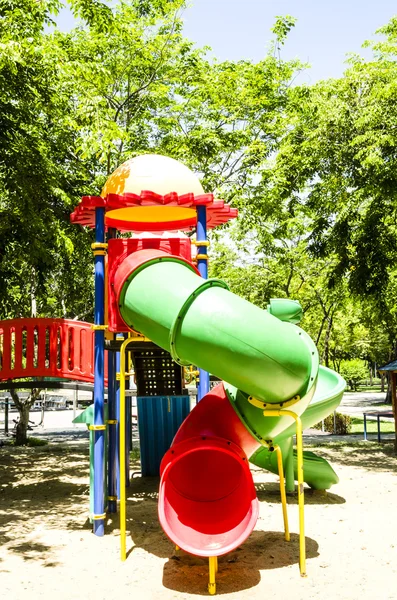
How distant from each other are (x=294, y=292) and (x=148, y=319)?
1797 centimetres

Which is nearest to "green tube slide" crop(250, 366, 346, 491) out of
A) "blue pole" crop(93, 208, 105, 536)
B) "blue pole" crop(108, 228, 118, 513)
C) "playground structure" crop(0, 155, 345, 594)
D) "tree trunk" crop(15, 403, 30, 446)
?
"playground structure" crop(0, 155, 345, 594)

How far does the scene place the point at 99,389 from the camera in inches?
285

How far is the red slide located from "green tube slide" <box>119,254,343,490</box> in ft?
1.87

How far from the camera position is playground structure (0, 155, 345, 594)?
495cm

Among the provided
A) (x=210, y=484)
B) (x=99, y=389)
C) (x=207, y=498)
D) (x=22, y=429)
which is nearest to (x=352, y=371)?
(x=22, y=429)

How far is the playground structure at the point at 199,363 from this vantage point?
4953 mm

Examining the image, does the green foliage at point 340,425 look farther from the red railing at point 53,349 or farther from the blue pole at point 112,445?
the blue pole at point 112,445

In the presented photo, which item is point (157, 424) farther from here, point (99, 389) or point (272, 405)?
point (272, 405)

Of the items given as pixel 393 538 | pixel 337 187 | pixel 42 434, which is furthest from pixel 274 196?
pixel 42 434

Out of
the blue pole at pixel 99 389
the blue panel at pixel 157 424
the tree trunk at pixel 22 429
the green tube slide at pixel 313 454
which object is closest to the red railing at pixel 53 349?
the blue panel at pixel 157 424

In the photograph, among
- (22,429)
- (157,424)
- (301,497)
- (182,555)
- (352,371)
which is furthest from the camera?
(352,371)

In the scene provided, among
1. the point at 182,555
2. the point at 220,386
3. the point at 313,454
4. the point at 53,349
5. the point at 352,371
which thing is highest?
Result: the point at 53,349

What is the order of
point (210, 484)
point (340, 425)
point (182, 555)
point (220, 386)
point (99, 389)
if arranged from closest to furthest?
point (210, 484), point (182, 555), point (220, 386), point (99, 389), point (340, 425)

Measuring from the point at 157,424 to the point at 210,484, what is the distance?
5.17 meters
